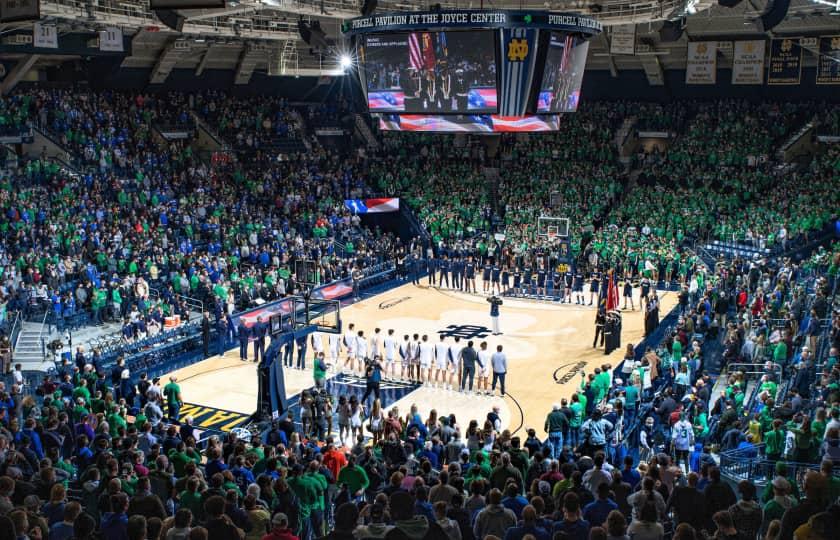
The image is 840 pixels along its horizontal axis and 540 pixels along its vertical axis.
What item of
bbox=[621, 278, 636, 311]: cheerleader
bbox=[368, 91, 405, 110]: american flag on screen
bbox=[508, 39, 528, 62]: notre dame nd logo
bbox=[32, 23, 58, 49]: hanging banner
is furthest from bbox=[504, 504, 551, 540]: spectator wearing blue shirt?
bbox=[32, 23, 58, 49]: hanging banner

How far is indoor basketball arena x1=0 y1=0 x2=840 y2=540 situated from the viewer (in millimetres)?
10367

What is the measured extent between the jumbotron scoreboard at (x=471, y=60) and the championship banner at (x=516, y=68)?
32 mm

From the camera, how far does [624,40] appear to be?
38.4 meters

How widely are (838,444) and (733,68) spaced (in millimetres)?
33885

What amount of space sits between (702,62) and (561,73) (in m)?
16.1

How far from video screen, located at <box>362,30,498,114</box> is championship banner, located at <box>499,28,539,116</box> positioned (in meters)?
0.37

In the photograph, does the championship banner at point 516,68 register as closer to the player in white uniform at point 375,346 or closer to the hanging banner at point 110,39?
the player in white uniform at point 375,346

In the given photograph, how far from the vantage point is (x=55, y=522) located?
8797mm

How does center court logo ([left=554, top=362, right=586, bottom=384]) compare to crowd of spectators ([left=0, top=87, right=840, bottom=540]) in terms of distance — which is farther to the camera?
center court logo ([left=554, top=362, right=586, bottom=384])

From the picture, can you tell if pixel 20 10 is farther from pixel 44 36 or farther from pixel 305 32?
pixel 305 32

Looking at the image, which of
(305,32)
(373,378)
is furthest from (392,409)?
(305,32)

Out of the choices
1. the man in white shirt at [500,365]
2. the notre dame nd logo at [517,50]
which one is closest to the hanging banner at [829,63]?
the notre dame nd logo at [517,50]

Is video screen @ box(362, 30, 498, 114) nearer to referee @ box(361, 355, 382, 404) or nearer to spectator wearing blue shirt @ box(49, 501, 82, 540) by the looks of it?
referee @ box(361, 355, 382, 404)

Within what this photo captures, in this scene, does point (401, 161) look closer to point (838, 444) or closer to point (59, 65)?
point (59, 65)
